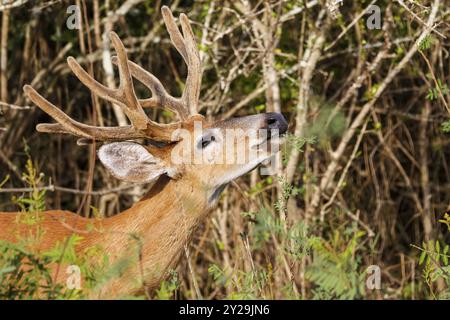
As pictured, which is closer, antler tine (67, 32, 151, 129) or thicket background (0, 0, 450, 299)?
antler tine (67, 32, 151, 129)

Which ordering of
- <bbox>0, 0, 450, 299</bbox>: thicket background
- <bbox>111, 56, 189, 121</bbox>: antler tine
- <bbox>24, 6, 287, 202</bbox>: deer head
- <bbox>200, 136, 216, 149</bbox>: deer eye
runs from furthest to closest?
<bbox>0, 0, 450, 299</bbox>: thicket background < <bbox>111, 56, 189, 121</bbox>: antler tine < <bbox>200, 136, 216, 149</bbox>: deer eye < <bbox>24, 6, 287, 202</bbox>: deer head

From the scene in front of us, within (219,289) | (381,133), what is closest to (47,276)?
(219,289)

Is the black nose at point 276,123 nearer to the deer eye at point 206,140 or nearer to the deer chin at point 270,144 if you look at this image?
the deer chin at point 270,144

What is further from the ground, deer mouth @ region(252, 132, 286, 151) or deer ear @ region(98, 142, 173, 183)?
deer mouth @ region(252, 132, 286, 151)

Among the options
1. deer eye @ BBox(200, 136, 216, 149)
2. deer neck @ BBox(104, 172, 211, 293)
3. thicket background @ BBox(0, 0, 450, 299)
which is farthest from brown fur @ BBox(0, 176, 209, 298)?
thicket background @ BBox(0, 0, 450, 299)

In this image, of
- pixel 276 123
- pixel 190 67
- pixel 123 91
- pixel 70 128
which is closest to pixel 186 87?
pixel 190 67

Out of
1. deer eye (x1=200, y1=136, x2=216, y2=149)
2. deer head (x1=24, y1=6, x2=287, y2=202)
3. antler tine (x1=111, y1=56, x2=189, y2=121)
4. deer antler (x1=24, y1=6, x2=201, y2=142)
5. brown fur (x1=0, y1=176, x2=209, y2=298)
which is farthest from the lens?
antler tine (x1=111, y1=56, x2=189, y2=121)

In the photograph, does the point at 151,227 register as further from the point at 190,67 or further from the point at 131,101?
A: the point at 190,67

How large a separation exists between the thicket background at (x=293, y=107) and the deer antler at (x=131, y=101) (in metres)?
0.83

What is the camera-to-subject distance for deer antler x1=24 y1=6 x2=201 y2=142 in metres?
4.91

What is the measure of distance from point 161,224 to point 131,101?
66 centimetres

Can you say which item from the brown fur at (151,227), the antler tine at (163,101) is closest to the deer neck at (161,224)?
the brown fur at (151,227)

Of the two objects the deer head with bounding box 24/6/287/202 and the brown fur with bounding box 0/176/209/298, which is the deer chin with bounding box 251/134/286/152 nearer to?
the deer head with bounding box 24/6/287/202

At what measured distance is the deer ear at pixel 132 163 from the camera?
198 inches
